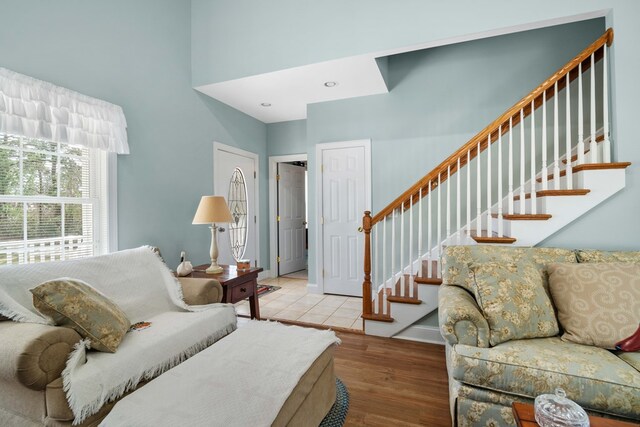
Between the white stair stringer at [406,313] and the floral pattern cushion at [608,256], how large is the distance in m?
0.99

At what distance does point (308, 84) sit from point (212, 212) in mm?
1875

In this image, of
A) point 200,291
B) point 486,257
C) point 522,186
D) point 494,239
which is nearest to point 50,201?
point 200,291

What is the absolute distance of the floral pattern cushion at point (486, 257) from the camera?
6.67 ft

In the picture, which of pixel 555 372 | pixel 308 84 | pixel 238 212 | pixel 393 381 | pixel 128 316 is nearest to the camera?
pixel 555 372

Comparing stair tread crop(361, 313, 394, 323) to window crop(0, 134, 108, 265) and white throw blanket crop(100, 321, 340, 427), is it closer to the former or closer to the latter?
white throw blanket crop(100, 321, 340, 427)

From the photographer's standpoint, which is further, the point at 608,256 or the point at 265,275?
the point at 265,275

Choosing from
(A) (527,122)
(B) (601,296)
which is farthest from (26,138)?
(A) (527,122)

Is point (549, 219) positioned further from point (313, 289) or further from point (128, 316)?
point (128, 316)

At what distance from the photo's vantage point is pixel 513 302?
170cm

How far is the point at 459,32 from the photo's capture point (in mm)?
2635

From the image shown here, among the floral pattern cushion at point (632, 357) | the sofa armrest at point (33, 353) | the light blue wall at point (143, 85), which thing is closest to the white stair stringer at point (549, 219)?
the floral pattern cushion at point (632, 357)

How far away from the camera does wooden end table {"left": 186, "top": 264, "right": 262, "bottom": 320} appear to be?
2.63 metres

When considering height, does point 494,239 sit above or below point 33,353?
above

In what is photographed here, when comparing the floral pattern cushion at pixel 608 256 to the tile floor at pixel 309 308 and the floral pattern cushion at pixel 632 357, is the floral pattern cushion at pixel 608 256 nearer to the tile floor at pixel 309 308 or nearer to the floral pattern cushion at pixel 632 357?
the floral pattern cushion at pixel 632 357
